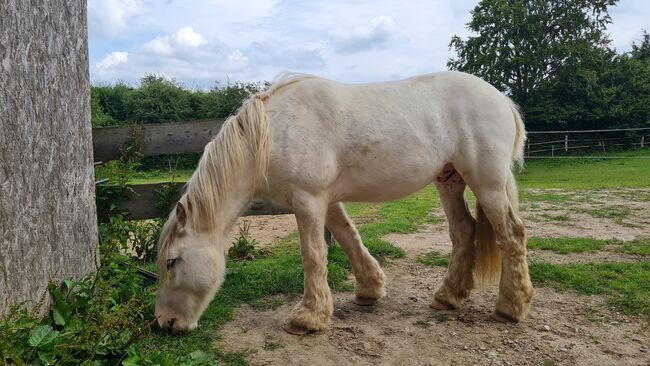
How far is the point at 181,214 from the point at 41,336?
1.30 m

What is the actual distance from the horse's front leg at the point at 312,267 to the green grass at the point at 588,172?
37.7 feet

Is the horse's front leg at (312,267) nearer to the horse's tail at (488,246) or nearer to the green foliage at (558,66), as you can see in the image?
the horse's tail at (488,246)

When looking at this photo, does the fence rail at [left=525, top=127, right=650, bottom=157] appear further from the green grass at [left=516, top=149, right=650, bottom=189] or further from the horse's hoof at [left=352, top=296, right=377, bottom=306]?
the horse's hoof at [left=352, top=296, right=377, bottom=306]

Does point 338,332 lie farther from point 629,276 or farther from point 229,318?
point 629,276

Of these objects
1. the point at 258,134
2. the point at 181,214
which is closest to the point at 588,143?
the point at 258,134

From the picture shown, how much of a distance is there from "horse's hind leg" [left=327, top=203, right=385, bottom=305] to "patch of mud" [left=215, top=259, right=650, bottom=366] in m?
0.12

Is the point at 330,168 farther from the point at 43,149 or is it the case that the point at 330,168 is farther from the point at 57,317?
the point at 57,317

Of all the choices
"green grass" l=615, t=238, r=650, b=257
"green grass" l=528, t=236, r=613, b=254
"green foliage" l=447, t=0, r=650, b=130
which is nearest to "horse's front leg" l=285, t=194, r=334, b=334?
"green grass" l=528, t=236, r=613, b=254

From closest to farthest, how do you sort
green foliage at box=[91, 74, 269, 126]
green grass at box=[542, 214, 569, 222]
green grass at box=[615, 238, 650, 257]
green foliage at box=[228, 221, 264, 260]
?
green grass at box=[615, 238, 650, 257]
green foliage at box=[228, 221, 264, 260]
green grass at box=[542, 214, 569, 222]
green foliage at box=[91, 74, 269, 126]

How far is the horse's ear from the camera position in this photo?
3.31 meters

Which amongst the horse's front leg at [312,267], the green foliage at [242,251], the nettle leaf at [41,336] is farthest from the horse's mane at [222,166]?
the green foliage at [242,251]

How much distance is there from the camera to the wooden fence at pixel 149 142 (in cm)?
484

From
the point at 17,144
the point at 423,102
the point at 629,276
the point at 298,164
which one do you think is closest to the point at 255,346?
the point at 298,164

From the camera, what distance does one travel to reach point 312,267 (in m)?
3.53
